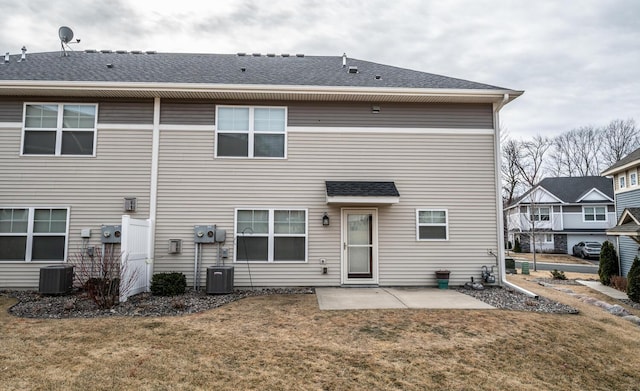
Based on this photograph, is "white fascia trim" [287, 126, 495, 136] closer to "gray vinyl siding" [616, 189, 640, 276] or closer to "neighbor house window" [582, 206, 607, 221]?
"gray vinyl siding" [616, 189, 640, 276]

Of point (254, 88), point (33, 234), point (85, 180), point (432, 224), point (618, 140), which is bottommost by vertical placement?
point (33, 234)

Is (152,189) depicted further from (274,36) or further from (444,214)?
(274,36)

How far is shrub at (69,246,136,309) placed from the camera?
22.4 ft

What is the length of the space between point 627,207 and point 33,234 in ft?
56.2

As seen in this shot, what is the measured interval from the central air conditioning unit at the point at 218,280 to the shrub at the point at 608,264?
11948 millimetres

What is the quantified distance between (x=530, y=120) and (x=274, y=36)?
30.7 m

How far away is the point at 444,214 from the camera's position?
9258 millimetres

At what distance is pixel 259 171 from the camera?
9.12 meters

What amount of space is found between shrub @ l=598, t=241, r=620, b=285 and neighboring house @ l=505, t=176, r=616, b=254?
13898mm

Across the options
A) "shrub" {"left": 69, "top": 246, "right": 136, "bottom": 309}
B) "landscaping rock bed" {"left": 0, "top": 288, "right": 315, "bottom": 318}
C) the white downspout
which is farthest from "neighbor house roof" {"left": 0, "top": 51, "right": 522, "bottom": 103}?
"landscaping rock bed" {"left": 0, "top": 288, "right": 315, "bottom": 318}

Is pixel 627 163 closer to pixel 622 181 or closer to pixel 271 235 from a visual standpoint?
pixel 622 181

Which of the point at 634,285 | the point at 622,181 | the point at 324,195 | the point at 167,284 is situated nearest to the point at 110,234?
the point at 167,284

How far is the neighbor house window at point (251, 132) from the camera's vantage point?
9.14 metres

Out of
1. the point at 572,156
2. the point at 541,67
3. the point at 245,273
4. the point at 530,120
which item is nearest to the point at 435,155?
the point at 245,273
